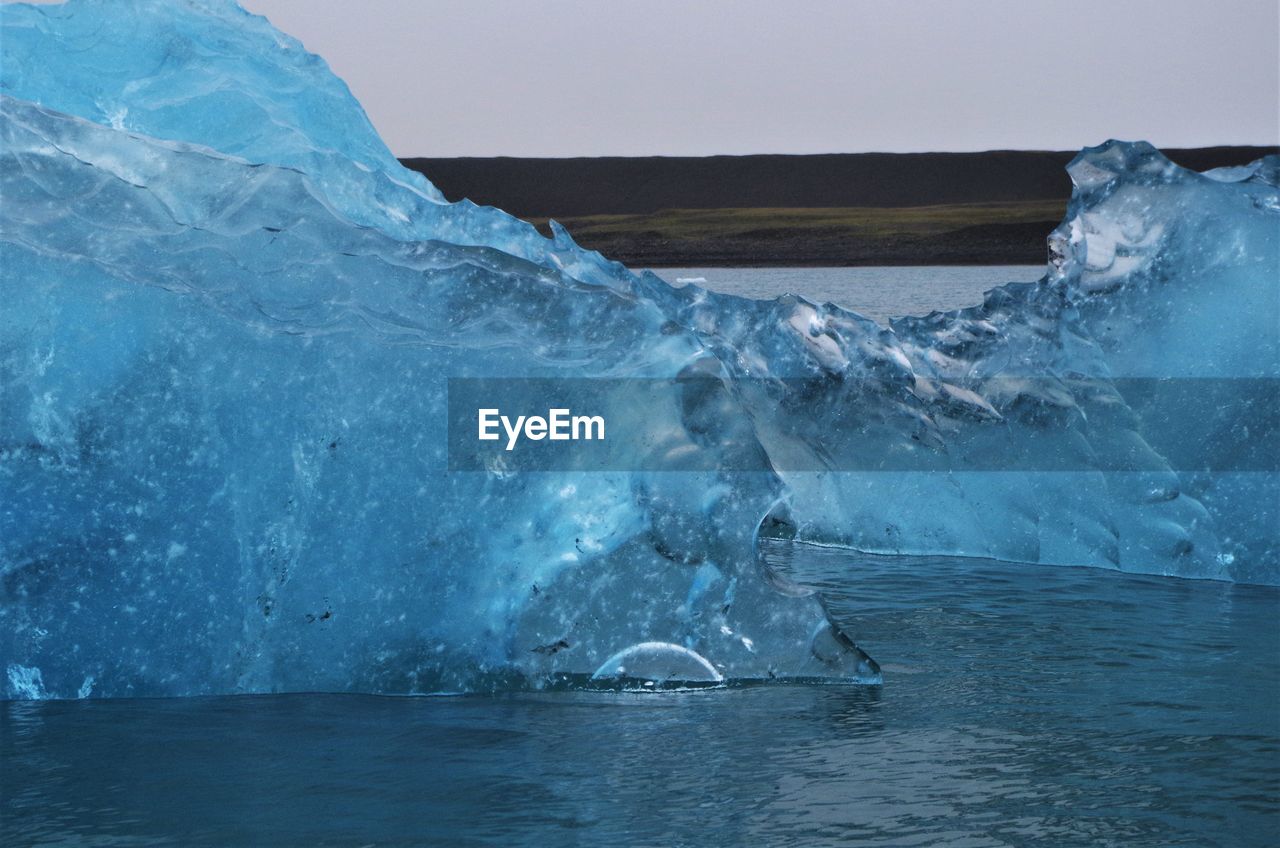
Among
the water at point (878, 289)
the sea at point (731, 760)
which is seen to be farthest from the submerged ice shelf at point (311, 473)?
the water at point (878, 289)

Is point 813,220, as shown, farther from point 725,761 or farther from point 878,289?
point 725,761

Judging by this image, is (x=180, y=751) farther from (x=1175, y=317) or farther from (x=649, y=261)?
(x=649, y=261)

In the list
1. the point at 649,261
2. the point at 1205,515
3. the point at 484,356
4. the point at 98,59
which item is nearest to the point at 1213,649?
the point at 1205,515

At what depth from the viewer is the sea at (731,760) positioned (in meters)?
5.00

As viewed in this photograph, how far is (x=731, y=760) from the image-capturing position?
562 centimetres

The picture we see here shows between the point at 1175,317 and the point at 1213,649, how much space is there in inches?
110

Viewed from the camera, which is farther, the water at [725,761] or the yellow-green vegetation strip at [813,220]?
the yellow-green vegetation strip at [813,220]

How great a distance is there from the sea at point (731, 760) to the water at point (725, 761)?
12 millimetres

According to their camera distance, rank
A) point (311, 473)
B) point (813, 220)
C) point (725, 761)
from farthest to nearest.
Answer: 1. point (813, 220)
2. point (311, 473)
3. point (725, 761)

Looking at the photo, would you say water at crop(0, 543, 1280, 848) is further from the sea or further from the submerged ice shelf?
the submerged ice shelf

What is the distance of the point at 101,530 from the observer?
6.55 metres

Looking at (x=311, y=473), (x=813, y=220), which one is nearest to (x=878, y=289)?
(x=813, y=220)

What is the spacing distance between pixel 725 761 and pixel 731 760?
3cm

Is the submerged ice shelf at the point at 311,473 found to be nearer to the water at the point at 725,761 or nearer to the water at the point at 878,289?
the water at the point at 725,761
